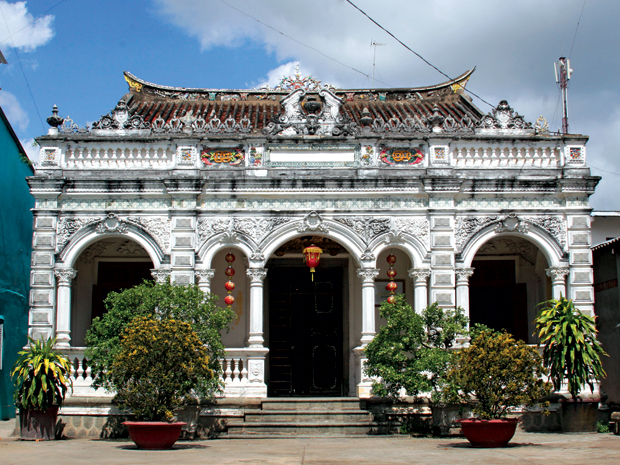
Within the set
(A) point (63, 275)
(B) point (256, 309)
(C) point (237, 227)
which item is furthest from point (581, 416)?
(A) point (63, 275)

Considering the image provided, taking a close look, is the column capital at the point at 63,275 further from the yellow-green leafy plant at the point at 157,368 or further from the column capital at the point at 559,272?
the column capital at the point at 559,272

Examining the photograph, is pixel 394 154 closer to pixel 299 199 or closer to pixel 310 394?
pixel 299 199

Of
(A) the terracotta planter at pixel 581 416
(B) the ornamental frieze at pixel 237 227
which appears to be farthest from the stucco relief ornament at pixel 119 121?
(A) the terracotta planter at pixel 581 416

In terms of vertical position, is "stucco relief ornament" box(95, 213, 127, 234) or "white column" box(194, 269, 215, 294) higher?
"stucco relief ornament" box(95, 213, 127, 234)

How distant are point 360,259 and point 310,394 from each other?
396 centimetres

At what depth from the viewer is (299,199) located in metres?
15.9

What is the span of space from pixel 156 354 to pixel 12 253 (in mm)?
8861

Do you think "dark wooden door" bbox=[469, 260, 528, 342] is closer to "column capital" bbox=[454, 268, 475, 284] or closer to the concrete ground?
"column capital" bbox=[454, 268, 475, 284]

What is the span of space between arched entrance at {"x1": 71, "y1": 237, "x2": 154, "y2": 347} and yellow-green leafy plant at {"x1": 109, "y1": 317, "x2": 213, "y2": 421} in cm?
537

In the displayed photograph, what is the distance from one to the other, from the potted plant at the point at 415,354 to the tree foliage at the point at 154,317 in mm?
3057

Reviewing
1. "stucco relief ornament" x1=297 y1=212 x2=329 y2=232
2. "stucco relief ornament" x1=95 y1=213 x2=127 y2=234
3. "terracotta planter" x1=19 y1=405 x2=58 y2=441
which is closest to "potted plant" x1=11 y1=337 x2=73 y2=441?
"terracotta planter" x1=19 y1=405 x2=58 y2=441

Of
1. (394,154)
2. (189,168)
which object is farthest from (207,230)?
(394,154)

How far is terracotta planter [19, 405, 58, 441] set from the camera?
13078 mm

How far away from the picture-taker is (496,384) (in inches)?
465
